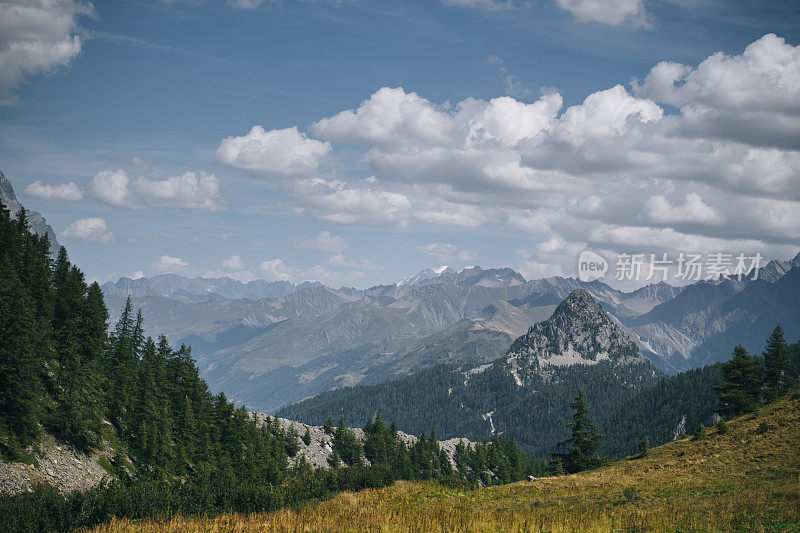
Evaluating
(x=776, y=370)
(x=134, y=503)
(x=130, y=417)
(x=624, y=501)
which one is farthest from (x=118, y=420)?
(x=776, y=370)

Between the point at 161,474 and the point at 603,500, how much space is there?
50.9m

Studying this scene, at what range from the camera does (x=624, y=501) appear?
2992cm

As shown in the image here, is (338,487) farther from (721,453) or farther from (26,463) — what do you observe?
(721,453)

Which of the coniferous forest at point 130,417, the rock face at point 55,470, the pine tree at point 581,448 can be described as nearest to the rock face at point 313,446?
the coniferous forest at point 130,417

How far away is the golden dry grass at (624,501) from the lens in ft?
73.2

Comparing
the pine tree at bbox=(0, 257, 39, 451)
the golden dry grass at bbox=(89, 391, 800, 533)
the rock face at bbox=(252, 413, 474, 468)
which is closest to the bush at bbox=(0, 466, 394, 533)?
the golden dry grass at bbox=(89, 391, 800, 533)

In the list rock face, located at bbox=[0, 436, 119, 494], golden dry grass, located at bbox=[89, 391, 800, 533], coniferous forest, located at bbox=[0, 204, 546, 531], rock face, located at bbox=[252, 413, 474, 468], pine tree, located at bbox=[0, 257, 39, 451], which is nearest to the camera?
golden dry grass, located at bbox=[89, 391, 800, 533]

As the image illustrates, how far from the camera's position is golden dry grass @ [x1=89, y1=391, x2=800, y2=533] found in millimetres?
22312

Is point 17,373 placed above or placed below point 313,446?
above

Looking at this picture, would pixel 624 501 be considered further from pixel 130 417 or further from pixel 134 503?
pixel 130 417

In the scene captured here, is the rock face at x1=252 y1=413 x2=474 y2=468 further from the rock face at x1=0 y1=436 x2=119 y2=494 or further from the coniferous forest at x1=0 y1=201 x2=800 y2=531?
the rock face at x1=0 y1=436 x2=119 y2=494

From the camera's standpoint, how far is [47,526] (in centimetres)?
2342

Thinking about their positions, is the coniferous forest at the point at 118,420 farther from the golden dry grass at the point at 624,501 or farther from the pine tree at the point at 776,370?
the pine tree at the point at 776,370

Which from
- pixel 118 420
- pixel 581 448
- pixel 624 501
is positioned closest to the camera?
pixel 624 501
